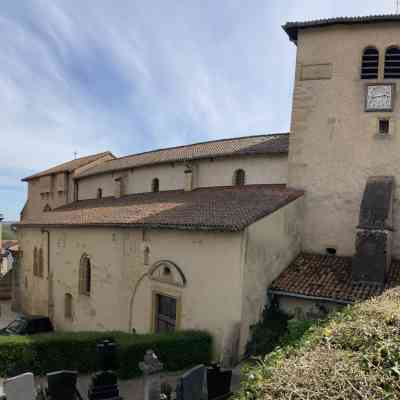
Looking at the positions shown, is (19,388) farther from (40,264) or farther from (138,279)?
(40,264)

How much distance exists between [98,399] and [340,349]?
6.36 metres

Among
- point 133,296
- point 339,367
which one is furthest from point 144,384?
point 339,367

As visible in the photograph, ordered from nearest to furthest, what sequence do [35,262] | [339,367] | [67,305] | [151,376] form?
1. [339,367]
2. [151,376]
3. [67,305]
4. [35,262]

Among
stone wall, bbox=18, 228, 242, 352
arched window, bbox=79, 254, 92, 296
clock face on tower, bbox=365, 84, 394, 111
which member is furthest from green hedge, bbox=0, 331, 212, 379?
clock face on tower, bbox=365, 84, 394, 111

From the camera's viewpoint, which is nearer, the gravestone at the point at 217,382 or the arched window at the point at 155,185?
the gravestone at the point at 217,382

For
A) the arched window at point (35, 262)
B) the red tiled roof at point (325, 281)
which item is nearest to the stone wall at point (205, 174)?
the red tiled roof at point (325, 281)

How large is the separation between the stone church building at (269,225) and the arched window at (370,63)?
0.13 ft

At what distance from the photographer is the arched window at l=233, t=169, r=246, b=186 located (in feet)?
59.2

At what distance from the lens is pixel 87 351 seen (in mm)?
11414

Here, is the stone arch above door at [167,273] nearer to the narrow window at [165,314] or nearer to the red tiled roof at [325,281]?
the narrow window at [165,314]

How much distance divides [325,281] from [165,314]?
587 cm

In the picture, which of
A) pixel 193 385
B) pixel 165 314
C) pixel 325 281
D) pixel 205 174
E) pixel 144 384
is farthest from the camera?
pixel 205 174

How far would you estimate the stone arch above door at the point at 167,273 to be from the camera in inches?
510

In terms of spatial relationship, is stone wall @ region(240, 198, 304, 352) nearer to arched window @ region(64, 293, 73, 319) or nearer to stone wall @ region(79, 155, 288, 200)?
stone wall @ region(79, 155, 288, 200)
